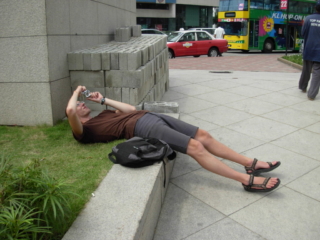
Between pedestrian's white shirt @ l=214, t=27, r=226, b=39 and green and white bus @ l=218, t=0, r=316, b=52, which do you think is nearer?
pedestrian's white shirt @ l=214, t=27, r=226, b=39

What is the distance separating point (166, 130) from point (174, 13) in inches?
1828

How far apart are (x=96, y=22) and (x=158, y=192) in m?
4.85

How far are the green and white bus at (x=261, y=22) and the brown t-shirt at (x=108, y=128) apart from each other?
803 inches

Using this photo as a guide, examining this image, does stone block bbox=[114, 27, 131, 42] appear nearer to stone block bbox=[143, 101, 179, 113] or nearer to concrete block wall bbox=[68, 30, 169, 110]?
concrete block wall bbox=[68, 30, 169, 110]

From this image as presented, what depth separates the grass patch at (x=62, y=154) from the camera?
3088mm

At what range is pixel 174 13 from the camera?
47.9 m

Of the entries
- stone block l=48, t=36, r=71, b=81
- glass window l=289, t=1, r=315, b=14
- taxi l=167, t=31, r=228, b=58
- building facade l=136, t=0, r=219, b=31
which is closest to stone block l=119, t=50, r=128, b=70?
stone block l=48, t=36, r=71, b=81

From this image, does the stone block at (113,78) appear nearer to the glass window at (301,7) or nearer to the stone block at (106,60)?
the stone block at (106,60)

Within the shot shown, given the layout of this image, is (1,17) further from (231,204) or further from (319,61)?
(319,61)

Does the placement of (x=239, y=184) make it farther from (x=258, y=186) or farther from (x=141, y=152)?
(x=141, y=152)

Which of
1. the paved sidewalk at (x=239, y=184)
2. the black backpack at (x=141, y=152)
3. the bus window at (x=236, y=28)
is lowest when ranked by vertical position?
the paved sidewalk at (x=239, y=184)

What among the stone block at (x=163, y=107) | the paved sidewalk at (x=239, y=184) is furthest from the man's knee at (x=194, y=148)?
the stone block at (x=163, y=107)

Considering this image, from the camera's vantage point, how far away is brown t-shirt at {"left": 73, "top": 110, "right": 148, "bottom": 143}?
4.04 m

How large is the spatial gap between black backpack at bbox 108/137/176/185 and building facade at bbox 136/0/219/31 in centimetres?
4252
